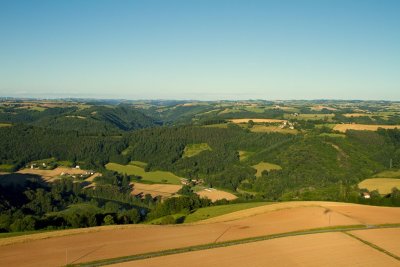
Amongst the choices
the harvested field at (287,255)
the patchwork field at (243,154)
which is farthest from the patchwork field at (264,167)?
the harvested field at (287,255)

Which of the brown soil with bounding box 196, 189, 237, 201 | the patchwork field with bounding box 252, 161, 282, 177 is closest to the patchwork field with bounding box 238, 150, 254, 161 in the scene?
the patchwork field with bounding box 252, 161, 282, 177

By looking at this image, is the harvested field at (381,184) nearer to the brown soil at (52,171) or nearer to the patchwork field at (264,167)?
the patchwork field at (264,167)

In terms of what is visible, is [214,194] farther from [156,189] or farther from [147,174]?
[147,174]

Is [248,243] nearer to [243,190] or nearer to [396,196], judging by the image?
[396,196]

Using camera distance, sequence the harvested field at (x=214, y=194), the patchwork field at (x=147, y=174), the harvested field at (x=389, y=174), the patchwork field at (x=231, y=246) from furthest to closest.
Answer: the patchwork field at (x=147, y=174)
the harvested field at (x=389, y=174)
the harvested field at (x=214, y=194)
the patchwork field at (x=231, y=246)

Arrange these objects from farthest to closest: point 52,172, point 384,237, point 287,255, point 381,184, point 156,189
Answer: point 52,172 → point 156,189 → point 381,184 → point 384,237 → point 287,255

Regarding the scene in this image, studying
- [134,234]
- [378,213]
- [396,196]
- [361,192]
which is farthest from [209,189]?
[134,234]

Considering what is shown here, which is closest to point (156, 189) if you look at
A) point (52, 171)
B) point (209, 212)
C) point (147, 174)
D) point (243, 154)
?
point (147, 174)
